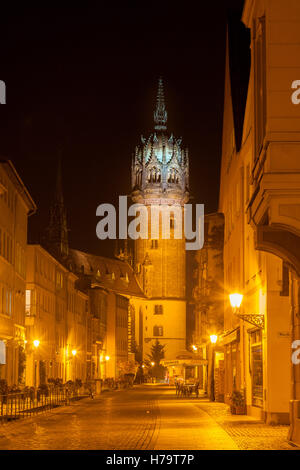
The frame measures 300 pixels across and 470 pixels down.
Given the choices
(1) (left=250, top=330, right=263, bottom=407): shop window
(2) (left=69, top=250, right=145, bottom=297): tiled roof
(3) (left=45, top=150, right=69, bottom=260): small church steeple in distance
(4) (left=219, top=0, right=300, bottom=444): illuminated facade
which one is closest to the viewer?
(4) (left=219, top=0, right=300, bottom=444): illuminated facade

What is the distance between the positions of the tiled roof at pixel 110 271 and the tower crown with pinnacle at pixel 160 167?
44.9 ft

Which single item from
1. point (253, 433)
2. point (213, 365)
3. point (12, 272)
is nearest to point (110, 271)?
point (12, 272)

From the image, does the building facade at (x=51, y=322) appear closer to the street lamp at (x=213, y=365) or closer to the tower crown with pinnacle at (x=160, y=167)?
the street lamp at (x=213, y=365)

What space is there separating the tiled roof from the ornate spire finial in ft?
93.8

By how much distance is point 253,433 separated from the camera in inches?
931

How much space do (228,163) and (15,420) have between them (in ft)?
62.7

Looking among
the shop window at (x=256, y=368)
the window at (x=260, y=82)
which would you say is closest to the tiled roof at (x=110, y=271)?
the shop window at (x=256, y=368)

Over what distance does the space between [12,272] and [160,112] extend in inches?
5103

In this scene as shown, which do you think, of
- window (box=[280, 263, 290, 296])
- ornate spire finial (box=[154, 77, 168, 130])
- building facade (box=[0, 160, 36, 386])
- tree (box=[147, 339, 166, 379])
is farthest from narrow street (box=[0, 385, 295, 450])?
ornate spire finial (box=[154, 77, 168, 130])

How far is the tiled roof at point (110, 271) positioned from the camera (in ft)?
525

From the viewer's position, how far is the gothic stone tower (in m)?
163

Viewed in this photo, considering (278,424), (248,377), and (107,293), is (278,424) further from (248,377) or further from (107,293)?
(107,293)

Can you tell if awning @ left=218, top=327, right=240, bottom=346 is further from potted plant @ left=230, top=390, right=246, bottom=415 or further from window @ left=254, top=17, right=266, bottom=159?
window @ left=254, top=17, right=266, bottom=159

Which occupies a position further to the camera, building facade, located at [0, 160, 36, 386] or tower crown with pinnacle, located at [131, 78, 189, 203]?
tower crown with pinnacle, located at [131, 78, 189, 203]
